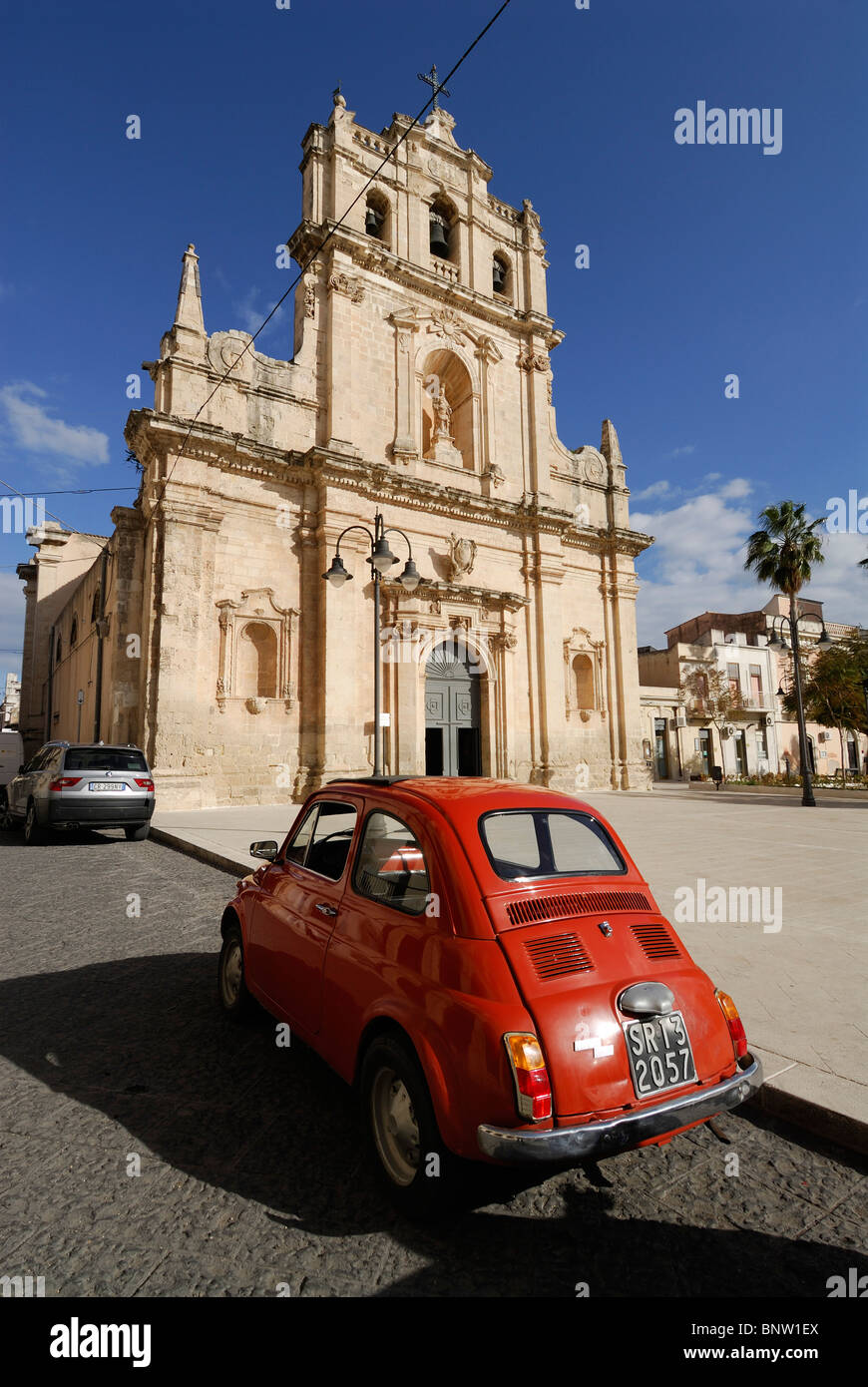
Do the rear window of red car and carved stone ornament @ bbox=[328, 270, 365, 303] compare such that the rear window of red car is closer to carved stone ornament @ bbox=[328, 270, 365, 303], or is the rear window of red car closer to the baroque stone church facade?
the baroque stone church facade

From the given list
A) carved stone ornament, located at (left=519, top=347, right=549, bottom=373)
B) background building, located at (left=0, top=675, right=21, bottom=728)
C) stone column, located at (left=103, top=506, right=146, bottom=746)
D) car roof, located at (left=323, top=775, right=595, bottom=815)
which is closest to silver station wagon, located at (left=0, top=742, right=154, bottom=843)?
stone column, located at (left=103, top=506, right=146, bottom=746)

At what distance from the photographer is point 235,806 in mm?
15445

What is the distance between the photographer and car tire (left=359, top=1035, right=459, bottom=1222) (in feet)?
6.70

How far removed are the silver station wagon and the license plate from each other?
388 inches

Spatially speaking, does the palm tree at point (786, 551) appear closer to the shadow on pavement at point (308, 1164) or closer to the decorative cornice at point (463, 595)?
the decorative cornice at point (463, 595)

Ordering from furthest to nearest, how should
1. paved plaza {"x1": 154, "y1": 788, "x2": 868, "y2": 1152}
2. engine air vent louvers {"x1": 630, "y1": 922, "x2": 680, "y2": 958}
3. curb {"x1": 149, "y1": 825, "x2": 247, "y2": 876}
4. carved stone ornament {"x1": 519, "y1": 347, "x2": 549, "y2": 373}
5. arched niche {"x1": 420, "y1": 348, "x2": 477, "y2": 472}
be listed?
1. carved stone ornament {"x1": 519, "y1": 347, "x2": 549, "y2": 373}
2. arched niche {"x1": 420, "y1": 348, "x2": 477, "y2": 472}
3. curb {"x1": 149, "y1": 825, "x2": 247, "y2": 876}
4. paved plaza {"x1": 154, "y1": 788, "x2": 868, "y2": 1152}
5. engine air vent louvers {"x1": 630, "y1": 922, "x2": 680, "y2": 958}

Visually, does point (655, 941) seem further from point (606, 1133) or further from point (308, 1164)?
point (308, 1164)

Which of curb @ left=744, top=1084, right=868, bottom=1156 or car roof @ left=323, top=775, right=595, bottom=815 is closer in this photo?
curb @ left=744, top=1084, right=868, bottom=1156

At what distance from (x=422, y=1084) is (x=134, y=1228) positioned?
1004 mm

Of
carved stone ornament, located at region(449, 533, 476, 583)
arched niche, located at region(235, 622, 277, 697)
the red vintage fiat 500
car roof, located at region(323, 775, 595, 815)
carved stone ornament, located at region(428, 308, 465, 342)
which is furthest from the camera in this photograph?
carved stone ornament, located at region(428, 308, 465, 342)

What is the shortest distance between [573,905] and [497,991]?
53cm

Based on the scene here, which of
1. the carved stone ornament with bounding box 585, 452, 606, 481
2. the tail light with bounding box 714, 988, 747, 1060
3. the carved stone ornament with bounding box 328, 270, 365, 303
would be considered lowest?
the tail light with bounding box 714, 988, 747, 1060

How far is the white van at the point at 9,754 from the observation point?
64.5 feet
